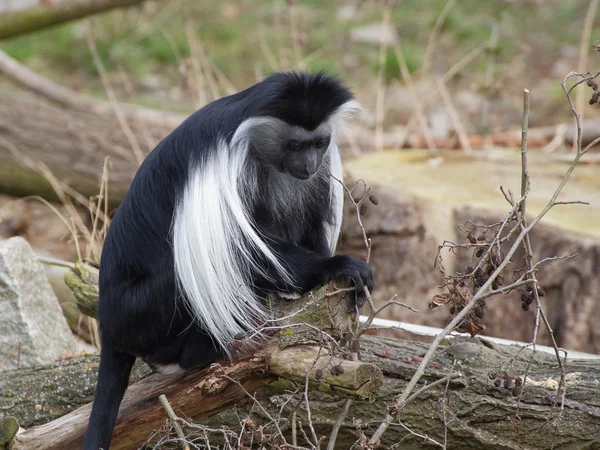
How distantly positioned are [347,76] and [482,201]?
4.10 metres

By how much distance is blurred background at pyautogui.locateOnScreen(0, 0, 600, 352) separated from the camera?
13.1ft

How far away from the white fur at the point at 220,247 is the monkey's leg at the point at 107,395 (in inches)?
12.0

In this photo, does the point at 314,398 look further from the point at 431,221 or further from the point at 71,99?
the point at 71,99

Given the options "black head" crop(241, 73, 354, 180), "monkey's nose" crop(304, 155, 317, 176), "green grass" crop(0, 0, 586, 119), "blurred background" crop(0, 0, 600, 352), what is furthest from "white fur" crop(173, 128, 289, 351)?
"green grass" crop(0, 0, 586, 119)

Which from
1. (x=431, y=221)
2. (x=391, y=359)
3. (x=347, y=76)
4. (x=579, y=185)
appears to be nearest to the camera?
(x=391, y=359)

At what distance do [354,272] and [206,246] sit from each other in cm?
49

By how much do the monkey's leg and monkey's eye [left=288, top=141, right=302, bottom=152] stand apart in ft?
2.87

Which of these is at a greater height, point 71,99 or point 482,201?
point 71,99

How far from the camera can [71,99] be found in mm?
5727

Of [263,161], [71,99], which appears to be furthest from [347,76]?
[263,161]

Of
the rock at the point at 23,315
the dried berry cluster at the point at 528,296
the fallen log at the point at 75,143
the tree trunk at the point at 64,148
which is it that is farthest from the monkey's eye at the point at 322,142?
the tree trunk at the point at 64,148

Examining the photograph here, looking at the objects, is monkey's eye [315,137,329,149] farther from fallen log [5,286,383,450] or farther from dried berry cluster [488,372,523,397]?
dried berry cluster [488,372,523,397]

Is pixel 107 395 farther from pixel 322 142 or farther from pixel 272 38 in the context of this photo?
pixel 272 38

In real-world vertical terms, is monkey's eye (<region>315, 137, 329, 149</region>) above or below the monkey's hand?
above
